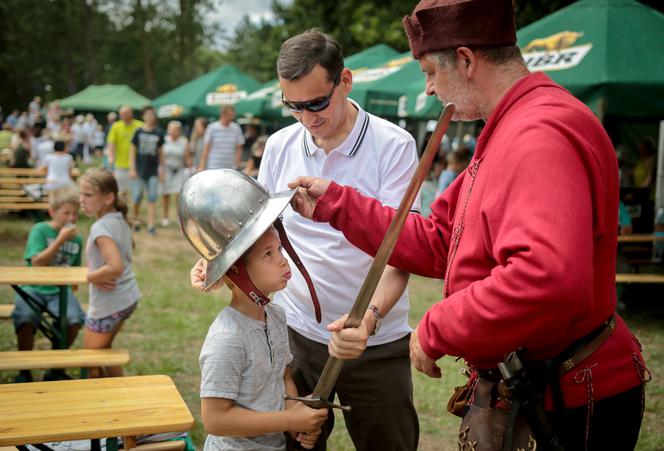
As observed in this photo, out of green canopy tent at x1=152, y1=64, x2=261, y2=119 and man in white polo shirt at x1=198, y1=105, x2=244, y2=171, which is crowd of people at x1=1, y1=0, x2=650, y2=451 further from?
green canopy tent at x1=152, y1=64, x2=261, y2=119

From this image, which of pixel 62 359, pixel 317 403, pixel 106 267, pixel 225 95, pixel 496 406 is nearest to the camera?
pixel 496 406

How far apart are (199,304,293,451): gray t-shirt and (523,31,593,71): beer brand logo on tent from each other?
20.0 ft

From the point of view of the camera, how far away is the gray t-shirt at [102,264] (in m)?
5.23

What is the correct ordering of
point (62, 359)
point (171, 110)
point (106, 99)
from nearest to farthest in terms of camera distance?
point (62, 359)
point (171, 110)
point (106, 99)

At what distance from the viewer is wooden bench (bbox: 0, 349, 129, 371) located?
476cm

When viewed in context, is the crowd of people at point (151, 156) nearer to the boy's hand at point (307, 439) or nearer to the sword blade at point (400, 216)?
the boy's hand at point (307, 439)

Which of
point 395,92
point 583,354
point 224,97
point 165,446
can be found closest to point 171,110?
point 224,97

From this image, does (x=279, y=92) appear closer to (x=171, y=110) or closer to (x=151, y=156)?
(x=151, y=156)

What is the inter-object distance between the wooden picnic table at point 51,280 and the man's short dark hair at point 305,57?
3.01 metres

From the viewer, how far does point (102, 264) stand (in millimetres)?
5273

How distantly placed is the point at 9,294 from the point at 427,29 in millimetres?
7650

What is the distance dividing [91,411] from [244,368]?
0.75 m

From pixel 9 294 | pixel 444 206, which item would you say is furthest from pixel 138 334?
pixel 444 206

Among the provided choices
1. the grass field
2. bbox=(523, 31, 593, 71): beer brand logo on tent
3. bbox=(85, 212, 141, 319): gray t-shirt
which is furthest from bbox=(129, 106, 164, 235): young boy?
bbox=(85, 212, 141, 319): gray t-shirt
